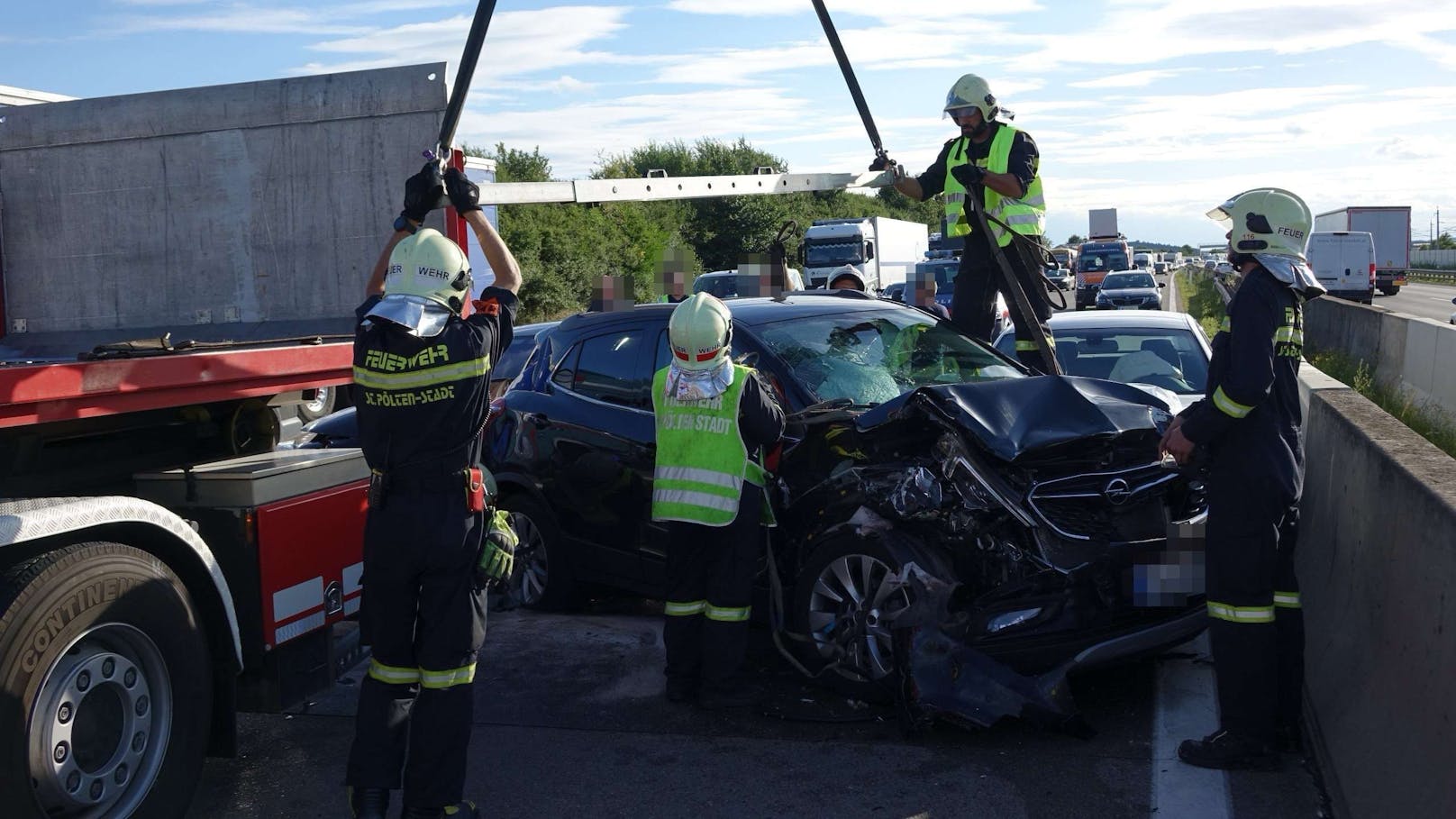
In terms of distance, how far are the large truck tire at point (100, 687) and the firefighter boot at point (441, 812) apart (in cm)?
73

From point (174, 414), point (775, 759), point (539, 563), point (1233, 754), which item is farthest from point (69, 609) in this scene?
point (1233, 754)

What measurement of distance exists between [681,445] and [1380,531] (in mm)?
2732

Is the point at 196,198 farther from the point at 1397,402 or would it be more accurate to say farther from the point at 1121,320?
the point at 1397,402

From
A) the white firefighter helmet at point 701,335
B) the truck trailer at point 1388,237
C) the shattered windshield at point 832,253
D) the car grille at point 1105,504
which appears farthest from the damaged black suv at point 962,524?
the truck trailer at point 1388,237

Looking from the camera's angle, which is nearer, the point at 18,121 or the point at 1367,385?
the point at 18,121

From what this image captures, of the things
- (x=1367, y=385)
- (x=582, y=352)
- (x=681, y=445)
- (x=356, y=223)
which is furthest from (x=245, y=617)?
(x=1367, y=385)

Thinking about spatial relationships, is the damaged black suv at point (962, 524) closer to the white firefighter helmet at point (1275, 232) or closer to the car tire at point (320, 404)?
the white firefighter helmet at point (1275, 232)

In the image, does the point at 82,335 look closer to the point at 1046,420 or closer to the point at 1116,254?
the point at 1046,420

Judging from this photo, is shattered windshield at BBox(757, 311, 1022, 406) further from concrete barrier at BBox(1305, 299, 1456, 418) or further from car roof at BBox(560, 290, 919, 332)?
concrete barrier at BBox(1305, 299, 1456, 418)

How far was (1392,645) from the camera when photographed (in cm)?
420

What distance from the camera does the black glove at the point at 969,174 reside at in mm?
7199

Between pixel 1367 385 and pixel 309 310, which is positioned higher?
pixel 309 310

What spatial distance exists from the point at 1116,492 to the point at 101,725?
3755mm

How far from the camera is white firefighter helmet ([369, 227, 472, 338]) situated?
4324 millimetres
